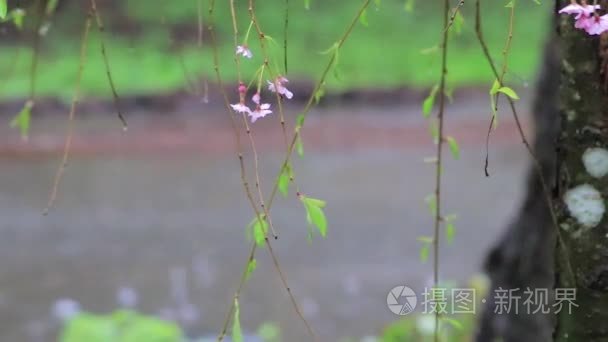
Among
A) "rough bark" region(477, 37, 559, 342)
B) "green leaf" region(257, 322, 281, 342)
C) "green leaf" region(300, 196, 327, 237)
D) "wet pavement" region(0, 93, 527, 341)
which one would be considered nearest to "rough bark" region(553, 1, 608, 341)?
"green leaf" region(300, 196, 327, 237)

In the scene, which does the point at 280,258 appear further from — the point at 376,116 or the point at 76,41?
the point at 76,41

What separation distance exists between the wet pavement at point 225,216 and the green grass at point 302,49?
0.67m

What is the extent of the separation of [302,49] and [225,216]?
15.1 feet

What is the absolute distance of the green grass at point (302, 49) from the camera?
8.66m

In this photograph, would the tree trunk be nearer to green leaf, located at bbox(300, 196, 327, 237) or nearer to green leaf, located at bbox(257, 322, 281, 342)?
green leaf, located at bbox(300, 196, 327, 237)

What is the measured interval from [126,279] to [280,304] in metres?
0.96

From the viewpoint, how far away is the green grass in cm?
866

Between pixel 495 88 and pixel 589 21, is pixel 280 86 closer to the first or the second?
pixel 495 88

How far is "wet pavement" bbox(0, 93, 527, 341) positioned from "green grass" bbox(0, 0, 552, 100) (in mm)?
671

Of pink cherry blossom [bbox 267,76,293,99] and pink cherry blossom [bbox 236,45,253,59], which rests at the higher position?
pink cherry blossom [bbox 236,45,253,59]

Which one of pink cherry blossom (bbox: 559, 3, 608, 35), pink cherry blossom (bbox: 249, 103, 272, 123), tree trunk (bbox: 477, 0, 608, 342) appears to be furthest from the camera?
tree trunk (bbox: 477, 0, 608, 342)
